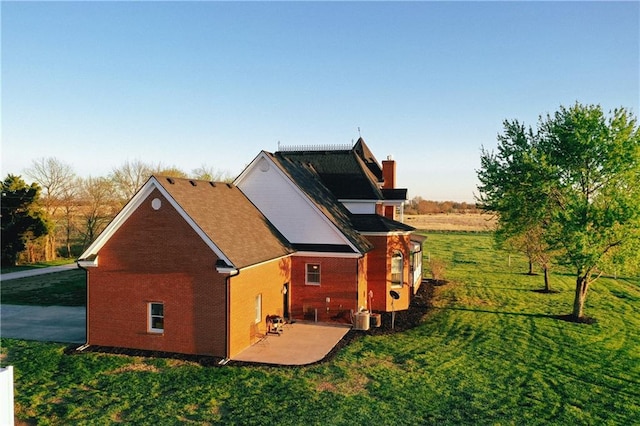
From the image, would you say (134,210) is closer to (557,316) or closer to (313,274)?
(313,274)

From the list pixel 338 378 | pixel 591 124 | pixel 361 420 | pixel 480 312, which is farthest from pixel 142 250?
pixel 591 124

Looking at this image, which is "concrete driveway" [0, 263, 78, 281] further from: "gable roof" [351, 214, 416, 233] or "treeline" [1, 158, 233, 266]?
"gable roof" [351, 214, 416, 233]

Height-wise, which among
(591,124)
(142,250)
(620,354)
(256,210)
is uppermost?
(591,124)

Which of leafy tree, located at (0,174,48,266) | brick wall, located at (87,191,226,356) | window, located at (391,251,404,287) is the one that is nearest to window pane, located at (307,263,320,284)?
window, located at (391,251,404,287)

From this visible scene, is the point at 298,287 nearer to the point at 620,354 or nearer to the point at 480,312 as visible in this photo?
the point at 480,312

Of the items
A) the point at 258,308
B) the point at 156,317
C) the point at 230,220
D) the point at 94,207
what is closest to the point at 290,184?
the point at 230,220
